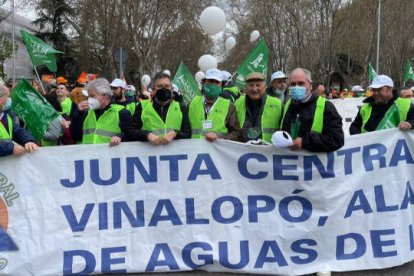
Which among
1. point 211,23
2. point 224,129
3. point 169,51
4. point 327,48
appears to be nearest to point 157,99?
point 224,129

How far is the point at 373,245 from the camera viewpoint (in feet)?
16.7

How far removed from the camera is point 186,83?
33.9 feet

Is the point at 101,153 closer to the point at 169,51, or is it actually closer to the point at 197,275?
the point at 197,275

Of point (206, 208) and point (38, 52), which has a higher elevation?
point (38, 52)

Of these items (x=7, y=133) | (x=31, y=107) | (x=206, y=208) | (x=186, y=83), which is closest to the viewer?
(x=7, y=133)

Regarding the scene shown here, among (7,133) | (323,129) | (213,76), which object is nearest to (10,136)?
(7,133)

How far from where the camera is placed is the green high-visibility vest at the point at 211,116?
5.50m

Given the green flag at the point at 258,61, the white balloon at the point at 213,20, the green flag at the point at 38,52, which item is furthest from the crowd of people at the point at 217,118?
the white balloon at the point at 213,20

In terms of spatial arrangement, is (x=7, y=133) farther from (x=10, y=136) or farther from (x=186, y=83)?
(x=186, y=83)

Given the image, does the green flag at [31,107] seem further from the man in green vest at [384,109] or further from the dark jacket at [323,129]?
the man in green vest at [384,109]

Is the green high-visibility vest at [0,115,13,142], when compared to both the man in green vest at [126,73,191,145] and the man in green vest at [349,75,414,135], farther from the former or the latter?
the man in green vest at [349,75,414,135]

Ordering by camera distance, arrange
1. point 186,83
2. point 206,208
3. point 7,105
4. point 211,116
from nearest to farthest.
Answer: point 206,208, point 7,105, point 211,116, point 186,83

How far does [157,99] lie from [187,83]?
484 cm

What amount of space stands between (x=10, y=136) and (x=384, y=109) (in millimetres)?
3884
